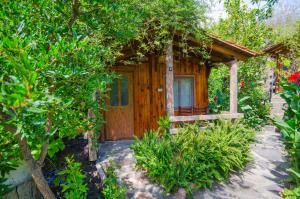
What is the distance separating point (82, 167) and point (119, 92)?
2731 millimetres

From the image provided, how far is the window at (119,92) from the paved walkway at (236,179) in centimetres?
144

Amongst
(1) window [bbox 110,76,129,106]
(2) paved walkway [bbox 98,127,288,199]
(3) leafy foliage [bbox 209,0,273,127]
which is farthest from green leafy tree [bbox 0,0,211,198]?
(3) leafy foliage [bbox 209,0,273,127]

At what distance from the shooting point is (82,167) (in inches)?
187

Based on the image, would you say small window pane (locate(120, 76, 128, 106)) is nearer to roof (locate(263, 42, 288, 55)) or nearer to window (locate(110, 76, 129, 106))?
window (locate(110, 76, 129, 106))

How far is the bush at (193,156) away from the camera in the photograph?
391 centimetres

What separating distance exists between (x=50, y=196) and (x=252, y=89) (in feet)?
32.0

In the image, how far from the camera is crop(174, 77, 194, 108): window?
7455 millimetres

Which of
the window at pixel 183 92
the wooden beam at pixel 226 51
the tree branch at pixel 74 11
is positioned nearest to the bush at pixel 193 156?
the wooden beam at pixel 226 51

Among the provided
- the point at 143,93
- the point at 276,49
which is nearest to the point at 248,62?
the point at 276,49

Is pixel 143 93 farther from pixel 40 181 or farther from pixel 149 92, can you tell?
pixel 40 181

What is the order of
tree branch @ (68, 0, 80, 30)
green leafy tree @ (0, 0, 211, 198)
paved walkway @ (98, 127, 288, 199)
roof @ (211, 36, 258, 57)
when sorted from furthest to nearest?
roof @ (211, 36, 258, 57) → paved walkway @ (98, 127, 288, 199) → tree branch @ (68, 0, 80, 30) → green leafy tree @ (0, 0, 211, 198)

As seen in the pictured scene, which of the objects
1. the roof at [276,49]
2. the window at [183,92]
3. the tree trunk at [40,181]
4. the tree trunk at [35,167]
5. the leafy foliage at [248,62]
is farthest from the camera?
the roof at [276,49]

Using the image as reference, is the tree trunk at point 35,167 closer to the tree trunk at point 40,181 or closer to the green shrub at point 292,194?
the tree trunk at point 40,181

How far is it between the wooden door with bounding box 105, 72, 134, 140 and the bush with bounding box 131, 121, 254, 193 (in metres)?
2.01
